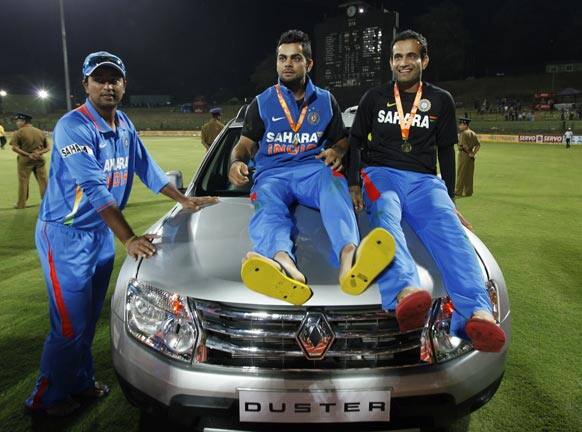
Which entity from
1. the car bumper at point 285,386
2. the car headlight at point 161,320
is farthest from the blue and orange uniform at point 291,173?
the car bumper at point 285,386

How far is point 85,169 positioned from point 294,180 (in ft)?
3.55

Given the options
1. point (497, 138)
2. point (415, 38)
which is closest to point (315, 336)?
point (415, 38)

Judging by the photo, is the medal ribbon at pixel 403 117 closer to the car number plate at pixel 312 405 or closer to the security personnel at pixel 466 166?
the car number plate at pixel 312 405

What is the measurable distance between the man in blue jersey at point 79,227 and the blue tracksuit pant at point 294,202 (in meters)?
0.55

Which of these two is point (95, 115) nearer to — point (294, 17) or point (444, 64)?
point (444, 64)

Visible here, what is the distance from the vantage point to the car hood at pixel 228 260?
1919 mm

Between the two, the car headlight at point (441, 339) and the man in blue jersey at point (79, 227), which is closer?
the car headlight at point (441, 339)

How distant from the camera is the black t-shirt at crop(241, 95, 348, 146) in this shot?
298 cm

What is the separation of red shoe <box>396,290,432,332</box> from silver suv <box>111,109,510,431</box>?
87mm

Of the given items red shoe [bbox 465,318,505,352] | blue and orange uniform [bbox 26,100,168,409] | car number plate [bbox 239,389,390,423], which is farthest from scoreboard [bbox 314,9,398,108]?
car number plate [bbox 239,389,390,423]

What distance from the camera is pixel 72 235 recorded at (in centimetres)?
245

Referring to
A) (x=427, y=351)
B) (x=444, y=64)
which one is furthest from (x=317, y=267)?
(x=444, y=64)

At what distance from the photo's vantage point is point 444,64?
66812 millimetres

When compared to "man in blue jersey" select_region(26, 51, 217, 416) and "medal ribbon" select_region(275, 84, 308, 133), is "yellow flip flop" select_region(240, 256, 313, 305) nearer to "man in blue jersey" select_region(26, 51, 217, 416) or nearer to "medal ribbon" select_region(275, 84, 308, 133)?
"man in blue jersey" select_region(26, 51, 217, 416)
